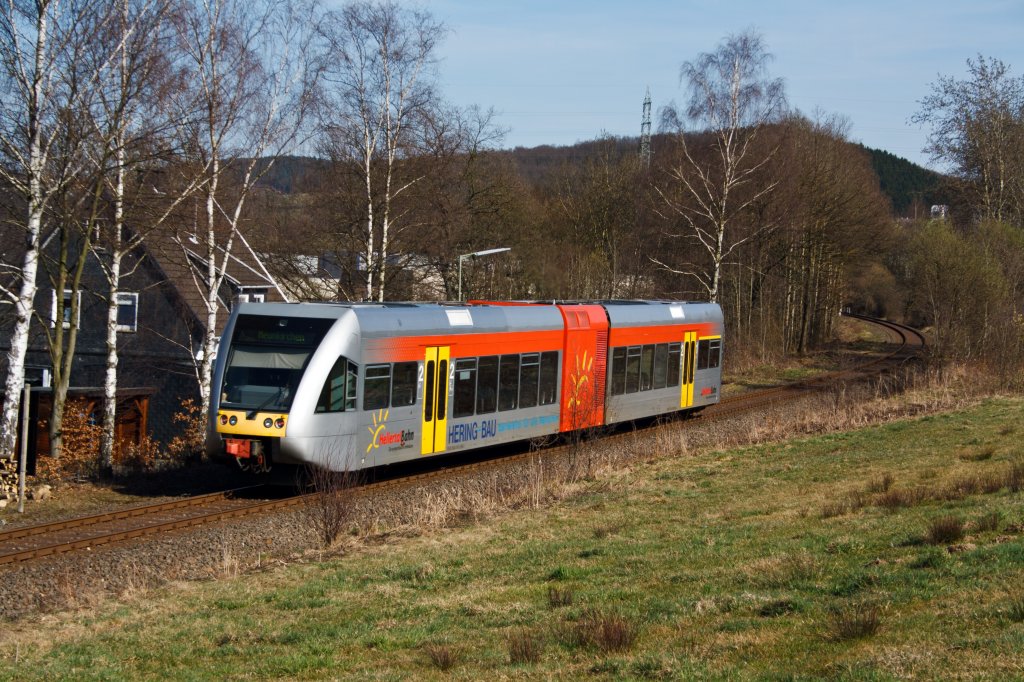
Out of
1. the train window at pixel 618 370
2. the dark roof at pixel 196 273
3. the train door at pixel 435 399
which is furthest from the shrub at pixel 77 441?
the train window at pixel 618 370

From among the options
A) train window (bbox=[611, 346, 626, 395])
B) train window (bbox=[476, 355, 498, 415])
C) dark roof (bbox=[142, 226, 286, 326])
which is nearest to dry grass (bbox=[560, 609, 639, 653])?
train window (bbox=[476, 355, 498, 415])

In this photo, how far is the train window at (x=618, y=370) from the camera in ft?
74.9

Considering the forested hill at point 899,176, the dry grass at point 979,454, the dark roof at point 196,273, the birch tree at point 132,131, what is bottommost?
the dry grass at point 979,454

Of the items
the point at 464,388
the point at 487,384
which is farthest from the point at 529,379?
the point at 464,388

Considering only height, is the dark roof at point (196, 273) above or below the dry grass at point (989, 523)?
above

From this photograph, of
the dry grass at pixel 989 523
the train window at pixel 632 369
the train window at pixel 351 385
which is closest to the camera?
the dry grass at pixel 989 523

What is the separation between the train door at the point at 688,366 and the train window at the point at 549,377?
239 inches

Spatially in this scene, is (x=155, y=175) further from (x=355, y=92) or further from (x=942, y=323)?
(x=942, y=323)

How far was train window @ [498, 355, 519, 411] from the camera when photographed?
1909 centimetres

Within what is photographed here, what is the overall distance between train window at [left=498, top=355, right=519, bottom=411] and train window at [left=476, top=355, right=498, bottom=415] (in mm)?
167

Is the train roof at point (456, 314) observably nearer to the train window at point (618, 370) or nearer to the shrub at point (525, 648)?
the train window at point (618, 370)

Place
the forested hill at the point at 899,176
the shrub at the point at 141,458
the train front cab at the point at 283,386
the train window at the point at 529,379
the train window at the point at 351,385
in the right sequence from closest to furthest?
1. the train front cab at the point at 283,386
2. the train window at the point at 351,385
3. the shrub at the point at 141,458
4. the train window at the point at 529,379
5. the forested hill at the point at 899,176

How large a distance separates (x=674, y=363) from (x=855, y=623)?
18.9m

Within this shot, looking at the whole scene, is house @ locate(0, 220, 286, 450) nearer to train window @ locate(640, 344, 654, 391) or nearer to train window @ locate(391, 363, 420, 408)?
train window @ locate(640, 344, 654, 391)
